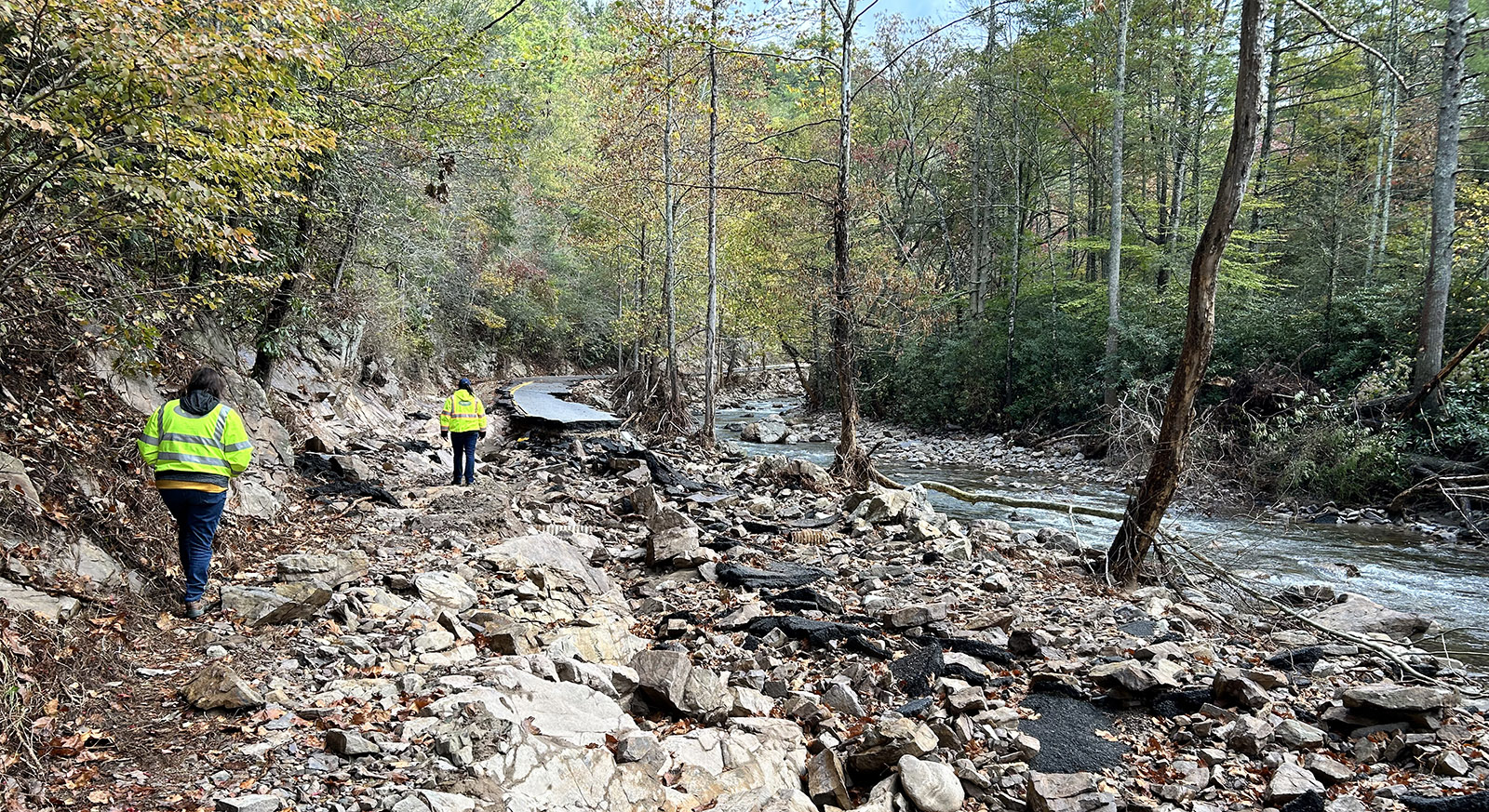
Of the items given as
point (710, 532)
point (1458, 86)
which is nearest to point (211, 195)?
point (710, 532)

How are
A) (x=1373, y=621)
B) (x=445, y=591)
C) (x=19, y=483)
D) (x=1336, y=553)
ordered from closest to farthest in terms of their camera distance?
(x=19, y=483), (x=445, y=591), (x=1373, y=621), (x=1336, y=553)

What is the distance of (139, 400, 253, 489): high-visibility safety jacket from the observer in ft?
15.7

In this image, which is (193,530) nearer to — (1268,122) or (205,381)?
(205,381)

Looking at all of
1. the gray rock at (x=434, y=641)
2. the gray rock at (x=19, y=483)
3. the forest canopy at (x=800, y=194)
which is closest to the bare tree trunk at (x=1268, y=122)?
the forest canopy at (x=800, y=194)

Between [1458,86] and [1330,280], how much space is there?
419 centimetres

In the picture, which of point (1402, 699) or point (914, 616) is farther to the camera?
point (914, 616)

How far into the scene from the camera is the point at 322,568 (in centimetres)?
590

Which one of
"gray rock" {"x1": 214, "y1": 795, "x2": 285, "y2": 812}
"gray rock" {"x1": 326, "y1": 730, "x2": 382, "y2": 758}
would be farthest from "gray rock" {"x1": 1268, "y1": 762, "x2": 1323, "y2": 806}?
"gray rock" {"x1": 214, "y1": 795, "x2": 285, "y2": 812}

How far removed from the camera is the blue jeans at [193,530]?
482cm

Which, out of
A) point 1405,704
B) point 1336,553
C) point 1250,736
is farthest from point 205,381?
point 1336,553

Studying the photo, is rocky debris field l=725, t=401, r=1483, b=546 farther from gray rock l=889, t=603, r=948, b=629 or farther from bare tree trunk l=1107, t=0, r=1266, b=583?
gray rock l=889, t=603, r=948, b=629

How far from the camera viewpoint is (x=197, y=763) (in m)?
3.12

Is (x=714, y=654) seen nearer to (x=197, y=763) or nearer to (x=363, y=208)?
(x=197, y=763)

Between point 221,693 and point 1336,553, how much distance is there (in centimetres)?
1190
